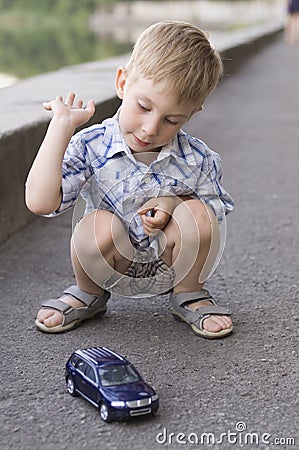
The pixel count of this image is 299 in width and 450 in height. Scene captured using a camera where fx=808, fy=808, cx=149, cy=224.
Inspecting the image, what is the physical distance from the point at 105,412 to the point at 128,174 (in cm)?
70

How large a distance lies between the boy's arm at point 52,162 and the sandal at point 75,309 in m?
0.28

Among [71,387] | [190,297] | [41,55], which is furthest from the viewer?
[41,55]

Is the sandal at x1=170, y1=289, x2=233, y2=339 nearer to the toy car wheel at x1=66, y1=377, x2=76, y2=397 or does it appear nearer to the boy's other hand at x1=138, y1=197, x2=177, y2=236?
the boy's other hand at x1=138, y1=197, x2=177, y2=236

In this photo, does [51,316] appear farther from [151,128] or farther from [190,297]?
[151,128]

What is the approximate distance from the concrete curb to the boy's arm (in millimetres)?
787

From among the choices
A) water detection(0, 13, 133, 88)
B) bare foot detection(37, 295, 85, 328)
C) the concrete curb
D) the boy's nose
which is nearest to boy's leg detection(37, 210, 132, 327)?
bare foot detection(37, 295, 85, 328)

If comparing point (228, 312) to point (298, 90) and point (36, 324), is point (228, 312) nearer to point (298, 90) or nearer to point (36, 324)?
point (36, 324)

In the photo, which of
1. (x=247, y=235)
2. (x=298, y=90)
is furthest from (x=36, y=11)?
(x=247, y=235)

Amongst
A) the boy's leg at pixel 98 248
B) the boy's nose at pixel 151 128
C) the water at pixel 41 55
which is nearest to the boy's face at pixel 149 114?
the boy's nose at pixel 151 128

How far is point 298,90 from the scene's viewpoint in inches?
292

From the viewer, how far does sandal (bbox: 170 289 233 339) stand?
206 cm

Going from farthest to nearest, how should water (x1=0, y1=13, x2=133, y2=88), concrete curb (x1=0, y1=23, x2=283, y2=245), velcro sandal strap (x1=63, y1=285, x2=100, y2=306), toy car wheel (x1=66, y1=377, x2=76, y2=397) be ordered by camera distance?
water (x1=0, y1=13, x2=133, y2=88) → concrete curb (x1=0, y1=23, x2=283, y2=245) → velcro sandal strap (x1=63, y1=285, x2=100, y2=306) → toy car wheel (x1=66, y1=377, x2=76, y2=397)

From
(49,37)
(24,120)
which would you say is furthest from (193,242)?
(49,37)

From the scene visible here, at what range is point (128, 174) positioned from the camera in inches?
82.1
